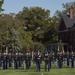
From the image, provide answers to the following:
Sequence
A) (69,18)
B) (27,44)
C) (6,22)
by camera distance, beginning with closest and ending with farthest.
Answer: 1. (6,22)
2. (27,44)
3. (69,18)

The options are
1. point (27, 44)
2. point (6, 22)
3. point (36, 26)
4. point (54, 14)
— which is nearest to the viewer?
point (6, 22)

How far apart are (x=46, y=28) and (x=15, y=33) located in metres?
20.8

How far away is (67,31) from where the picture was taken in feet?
236

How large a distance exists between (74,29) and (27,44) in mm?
11346

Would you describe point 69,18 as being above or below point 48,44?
above

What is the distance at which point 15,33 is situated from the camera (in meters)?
59.2

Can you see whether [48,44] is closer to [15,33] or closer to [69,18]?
[69,18]

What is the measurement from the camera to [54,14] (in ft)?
294

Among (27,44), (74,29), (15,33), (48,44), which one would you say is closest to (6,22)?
(15,33)

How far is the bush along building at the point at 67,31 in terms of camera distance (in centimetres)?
6994

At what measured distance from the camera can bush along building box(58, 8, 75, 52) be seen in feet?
229

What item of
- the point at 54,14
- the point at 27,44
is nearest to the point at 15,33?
the point at 27,44

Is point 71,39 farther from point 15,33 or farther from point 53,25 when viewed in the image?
point 15,33

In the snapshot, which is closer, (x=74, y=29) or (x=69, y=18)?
(x=74, y=29)
